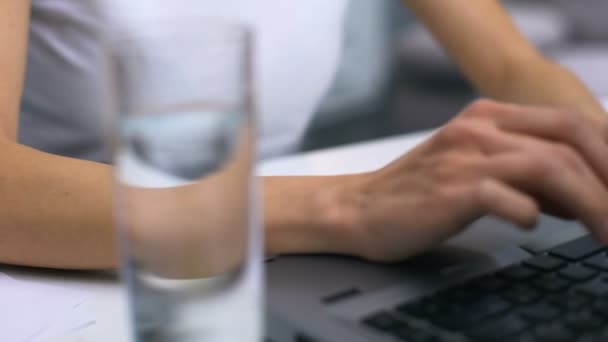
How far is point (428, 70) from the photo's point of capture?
2.70 metres

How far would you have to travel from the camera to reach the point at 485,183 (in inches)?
17.7

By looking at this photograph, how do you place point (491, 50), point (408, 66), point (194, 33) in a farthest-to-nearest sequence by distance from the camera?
1. point (408, 66)
2. point (491, 50)
3. point (194, 33)

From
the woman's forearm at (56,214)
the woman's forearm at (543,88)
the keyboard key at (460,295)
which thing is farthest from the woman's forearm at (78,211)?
the woman's forearm at (543,88)

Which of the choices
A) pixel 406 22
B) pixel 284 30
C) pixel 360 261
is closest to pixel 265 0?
pixel 284 30

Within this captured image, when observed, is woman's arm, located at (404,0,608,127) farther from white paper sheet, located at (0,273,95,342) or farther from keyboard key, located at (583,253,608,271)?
white paper sheet, located at (0,273,95,342)

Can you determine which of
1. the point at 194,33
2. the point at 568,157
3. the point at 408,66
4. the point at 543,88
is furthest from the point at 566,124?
the point at 408,66

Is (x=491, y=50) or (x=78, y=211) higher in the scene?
(x=491, y=50)

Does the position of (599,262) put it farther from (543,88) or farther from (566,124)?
(543,88)

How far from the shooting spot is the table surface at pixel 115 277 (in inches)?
18.4

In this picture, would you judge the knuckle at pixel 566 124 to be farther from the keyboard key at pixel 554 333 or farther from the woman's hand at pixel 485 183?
the keyboard key at pixel 554 333

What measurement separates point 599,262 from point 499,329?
0.11 m

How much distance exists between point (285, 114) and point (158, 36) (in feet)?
2.20

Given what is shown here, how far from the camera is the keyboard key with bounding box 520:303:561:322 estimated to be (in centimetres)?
38

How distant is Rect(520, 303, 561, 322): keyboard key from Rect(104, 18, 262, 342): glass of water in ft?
0.44
